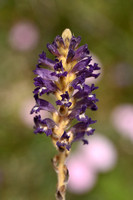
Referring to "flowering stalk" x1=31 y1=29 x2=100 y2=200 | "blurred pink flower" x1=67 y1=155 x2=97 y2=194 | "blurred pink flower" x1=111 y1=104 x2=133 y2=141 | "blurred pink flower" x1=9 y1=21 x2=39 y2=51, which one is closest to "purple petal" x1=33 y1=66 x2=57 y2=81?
"flowering stalk" x1=31 y1=29 x2=100 y2=200

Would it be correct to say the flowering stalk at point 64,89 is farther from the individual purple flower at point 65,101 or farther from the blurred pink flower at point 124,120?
the blurred pink flower at point 124,120

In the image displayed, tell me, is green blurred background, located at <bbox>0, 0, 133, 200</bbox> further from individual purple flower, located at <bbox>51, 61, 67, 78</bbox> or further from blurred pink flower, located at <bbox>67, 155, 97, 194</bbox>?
individual purple flower, located at <bbox>51, 61, 67, 78</bbox>

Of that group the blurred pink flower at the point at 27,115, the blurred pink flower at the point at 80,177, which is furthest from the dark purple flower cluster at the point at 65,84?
the blurred pink flower at the point at 27,115

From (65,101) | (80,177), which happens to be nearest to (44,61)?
(65,101)

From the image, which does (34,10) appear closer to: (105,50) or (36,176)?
(105,50)

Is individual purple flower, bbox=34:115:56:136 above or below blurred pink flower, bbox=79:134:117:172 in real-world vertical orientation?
below

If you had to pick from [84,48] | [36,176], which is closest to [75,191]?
[36,176]

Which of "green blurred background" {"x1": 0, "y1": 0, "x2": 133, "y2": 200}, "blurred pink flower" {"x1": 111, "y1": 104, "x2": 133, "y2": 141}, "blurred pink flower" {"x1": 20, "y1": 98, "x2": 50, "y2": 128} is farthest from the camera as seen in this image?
"blurred pink flower" {"x1": 111, "y1": 104, "x2": 133, "y2": 141}

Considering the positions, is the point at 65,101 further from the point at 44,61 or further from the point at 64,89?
the point at 44,61
